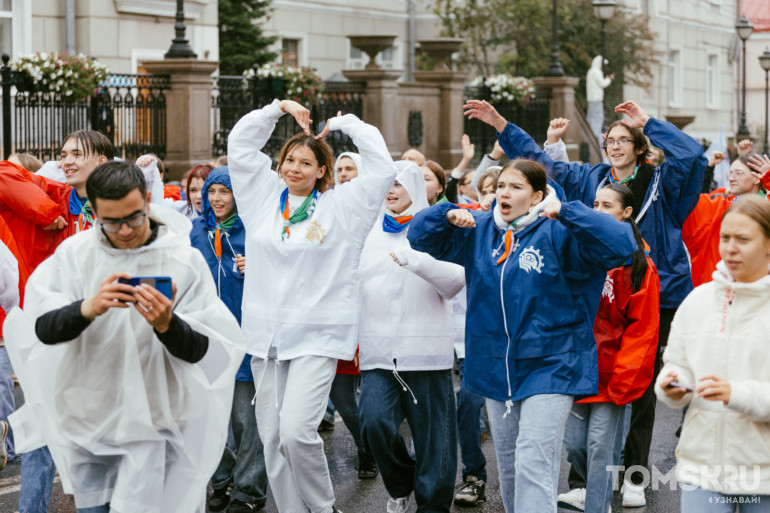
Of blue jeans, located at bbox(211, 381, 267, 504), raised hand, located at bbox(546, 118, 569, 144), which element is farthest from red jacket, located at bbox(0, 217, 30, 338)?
raised hand, located at bbox(546, 118, 569, 144)

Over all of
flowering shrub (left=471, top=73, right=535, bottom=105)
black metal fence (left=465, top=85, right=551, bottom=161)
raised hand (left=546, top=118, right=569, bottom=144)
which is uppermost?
flowering shrub (left=471, top=73, right=535, bottom=105)

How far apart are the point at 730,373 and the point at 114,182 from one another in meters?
2.37

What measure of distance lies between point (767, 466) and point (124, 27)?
19.2m

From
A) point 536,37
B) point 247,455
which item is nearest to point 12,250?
point 247,455

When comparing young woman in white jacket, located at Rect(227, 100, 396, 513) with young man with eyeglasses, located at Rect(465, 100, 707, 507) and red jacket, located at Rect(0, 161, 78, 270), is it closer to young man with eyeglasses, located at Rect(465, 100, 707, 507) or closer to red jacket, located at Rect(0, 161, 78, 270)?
young man with eyeglasses, located at Rect(465, 100, 707, 507)

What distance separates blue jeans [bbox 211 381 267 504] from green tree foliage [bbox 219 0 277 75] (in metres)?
21.6

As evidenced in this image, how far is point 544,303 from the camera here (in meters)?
5.55

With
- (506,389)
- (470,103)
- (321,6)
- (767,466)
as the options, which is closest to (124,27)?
(321,6)

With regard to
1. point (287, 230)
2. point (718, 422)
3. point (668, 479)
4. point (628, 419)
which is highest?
point (287, 230)

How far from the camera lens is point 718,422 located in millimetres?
4535

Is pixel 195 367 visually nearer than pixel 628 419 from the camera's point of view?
Yes

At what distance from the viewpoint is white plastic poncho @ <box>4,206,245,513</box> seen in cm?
460

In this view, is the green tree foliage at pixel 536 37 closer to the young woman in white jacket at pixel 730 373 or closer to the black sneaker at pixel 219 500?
the black sneaker at pixel 219 500

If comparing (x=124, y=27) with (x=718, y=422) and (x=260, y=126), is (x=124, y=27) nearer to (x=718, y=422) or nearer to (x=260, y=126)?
(x=260, y=126)
